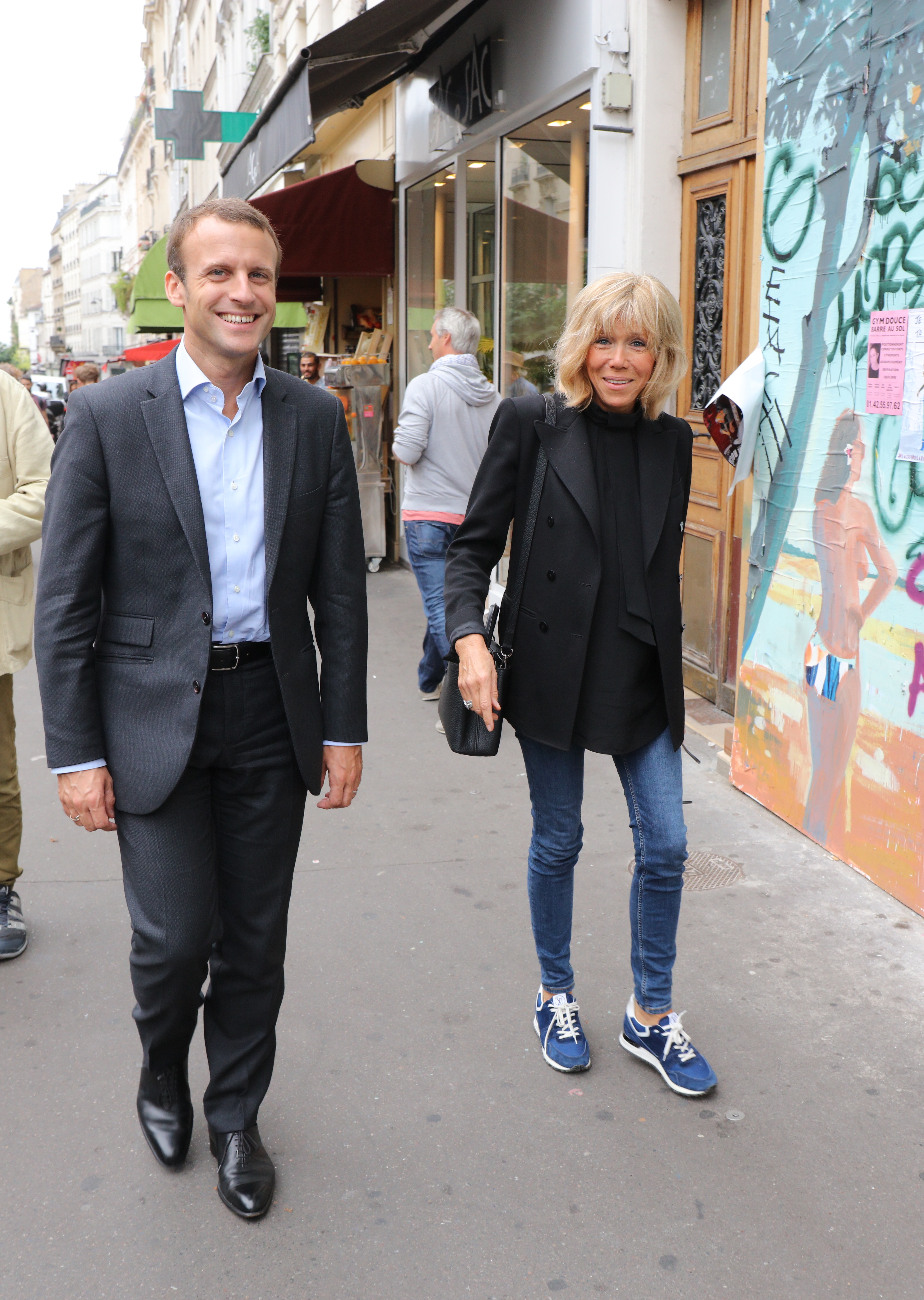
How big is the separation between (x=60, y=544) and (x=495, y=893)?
91.2 inches

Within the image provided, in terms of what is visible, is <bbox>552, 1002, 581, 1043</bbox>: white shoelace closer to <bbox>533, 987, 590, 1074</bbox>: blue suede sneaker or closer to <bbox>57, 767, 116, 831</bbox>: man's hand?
<bbox>533, 987, 590, 1074</bbox>: blue suede sneaker

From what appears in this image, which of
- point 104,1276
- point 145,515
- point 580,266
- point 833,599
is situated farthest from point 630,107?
point 104,1276

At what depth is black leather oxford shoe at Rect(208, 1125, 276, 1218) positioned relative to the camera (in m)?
2.59

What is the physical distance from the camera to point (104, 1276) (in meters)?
2.42

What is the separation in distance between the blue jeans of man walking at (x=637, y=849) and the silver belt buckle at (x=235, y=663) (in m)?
0.85

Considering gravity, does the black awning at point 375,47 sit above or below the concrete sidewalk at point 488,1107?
above

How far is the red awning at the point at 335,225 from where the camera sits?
1077 cm

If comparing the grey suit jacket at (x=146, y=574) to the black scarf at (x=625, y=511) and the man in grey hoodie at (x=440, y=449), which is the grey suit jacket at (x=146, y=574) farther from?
the man in grey hoodie at (x=440, y=449)

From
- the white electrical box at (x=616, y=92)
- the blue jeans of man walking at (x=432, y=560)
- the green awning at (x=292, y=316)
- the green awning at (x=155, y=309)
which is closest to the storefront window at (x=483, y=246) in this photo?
the white electrical box at (x=616, y=92)

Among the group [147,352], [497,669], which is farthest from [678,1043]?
[147,352]

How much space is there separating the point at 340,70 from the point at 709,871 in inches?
246

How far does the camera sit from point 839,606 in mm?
4203

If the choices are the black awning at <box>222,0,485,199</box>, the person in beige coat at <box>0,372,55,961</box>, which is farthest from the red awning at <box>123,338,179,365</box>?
the person in beige coat at <box>0,372,55,961</box>

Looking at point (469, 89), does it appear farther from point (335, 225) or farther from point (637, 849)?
point (637, 849)
